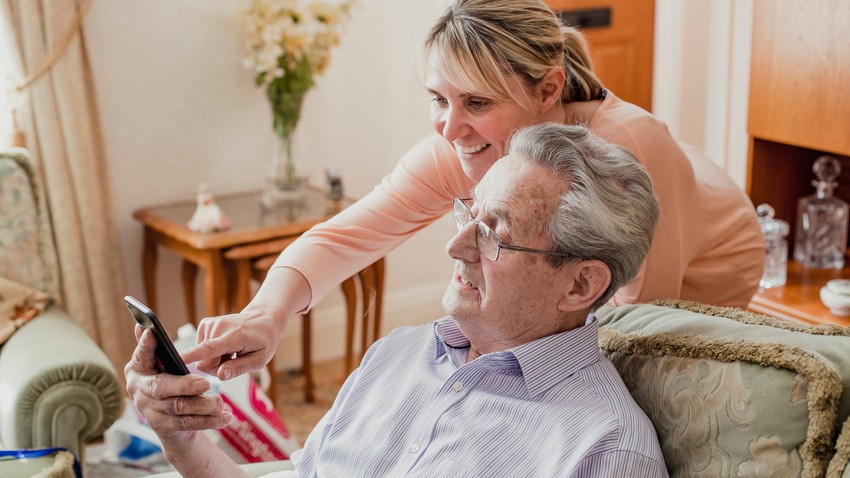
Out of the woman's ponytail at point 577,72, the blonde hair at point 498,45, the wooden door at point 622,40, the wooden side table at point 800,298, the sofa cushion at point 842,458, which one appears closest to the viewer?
the sofa cushion at point 842,458

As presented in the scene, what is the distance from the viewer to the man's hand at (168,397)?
4.24 ft

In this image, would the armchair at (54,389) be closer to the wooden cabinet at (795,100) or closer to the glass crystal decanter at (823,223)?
the wooden cabinet at (795,100)

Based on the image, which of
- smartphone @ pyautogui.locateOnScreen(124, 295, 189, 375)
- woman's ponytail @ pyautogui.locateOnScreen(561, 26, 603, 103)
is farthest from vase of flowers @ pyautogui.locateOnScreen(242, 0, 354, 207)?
smartphone @ pyautogui.locateOnScreen(124, 295, 189, 375)

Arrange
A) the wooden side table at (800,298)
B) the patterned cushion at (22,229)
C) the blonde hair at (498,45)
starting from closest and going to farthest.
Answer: the blonde hair at (498,45), the wooden side table at (800,298), the patterned cushion at (22,229)

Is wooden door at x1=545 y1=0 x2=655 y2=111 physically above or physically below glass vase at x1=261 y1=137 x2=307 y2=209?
above

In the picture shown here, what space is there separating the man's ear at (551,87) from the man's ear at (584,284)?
378 mm

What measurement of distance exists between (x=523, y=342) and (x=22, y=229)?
68.7 inches

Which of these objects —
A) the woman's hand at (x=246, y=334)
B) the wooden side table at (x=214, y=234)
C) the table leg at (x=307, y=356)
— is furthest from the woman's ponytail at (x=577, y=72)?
the table leg at (x=307, y=356)

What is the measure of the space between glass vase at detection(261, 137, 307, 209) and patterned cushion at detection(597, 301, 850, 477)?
1.98 m

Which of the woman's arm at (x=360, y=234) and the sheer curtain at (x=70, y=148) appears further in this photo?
the sheer curtain at (x=70, y=148)

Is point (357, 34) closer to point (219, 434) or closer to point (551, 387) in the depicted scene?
point (219, 434)

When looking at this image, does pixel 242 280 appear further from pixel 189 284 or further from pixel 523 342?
pixel 523 342

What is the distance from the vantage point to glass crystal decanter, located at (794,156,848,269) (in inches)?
99.4

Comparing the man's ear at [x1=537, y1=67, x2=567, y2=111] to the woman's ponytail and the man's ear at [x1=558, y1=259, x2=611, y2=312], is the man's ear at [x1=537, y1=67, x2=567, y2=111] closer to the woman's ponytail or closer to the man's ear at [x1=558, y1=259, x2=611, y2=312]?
the woman's ponytail
